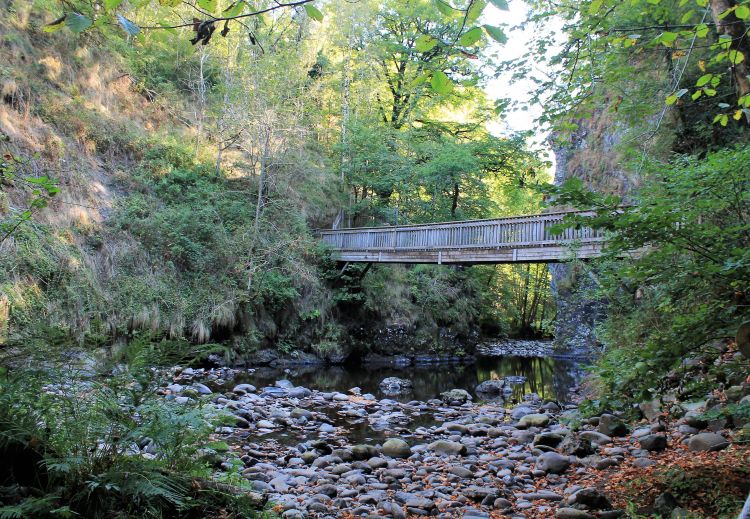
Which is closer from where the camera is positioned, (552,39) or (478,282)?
(552,39)

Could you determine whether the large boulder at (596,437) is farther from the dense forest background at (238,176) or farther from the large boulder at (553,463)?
the dense forest background at (238,176)

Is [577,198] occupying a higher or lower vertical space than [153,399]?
higher

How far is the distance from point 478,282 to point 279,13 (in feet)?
46.5

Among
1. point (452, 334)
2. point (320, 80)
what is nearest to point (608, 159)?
point (452, 334)

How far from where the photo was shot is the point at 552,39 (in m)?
6.28

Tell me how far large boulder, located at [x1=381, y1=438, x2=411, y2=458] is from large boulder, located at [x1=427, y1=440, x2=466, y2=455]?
1.12 ft

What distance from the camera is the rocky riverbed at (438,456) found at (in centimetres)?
416

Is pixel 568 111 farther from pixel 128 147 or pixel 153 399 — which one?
pixel 128 147

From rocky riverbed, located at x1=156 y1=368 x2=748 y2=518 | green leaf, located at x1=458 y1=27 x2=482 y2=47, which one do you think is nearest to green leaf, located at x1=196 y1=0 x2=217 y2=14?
green leaf, located at x1=458 y1=27 x2=482 y2=47

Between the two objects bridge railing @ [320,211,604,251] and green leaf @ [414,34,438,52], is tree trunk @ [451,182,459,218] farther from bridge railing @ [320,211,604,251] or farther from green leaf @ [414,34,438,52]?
green leaf @ [414,34,438,52]

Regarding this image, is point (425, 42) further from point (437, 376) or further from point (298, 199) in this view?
point (298, 199)

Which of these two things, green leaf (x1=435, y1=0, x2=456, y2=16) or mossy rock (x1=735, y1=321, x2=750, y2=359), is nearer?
green leaf (x1=435, y1=0, x2=456, y2=16)

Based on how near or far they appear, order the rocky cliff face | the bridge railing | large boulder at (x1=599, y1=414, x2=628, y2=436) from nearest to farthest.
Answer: large boulder at (x1=599, y1=414, x2=628, y2=436), the bridge railing, the rocky cliff face

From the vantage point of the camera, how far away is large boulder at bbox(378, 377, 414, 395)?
37.6 ft
